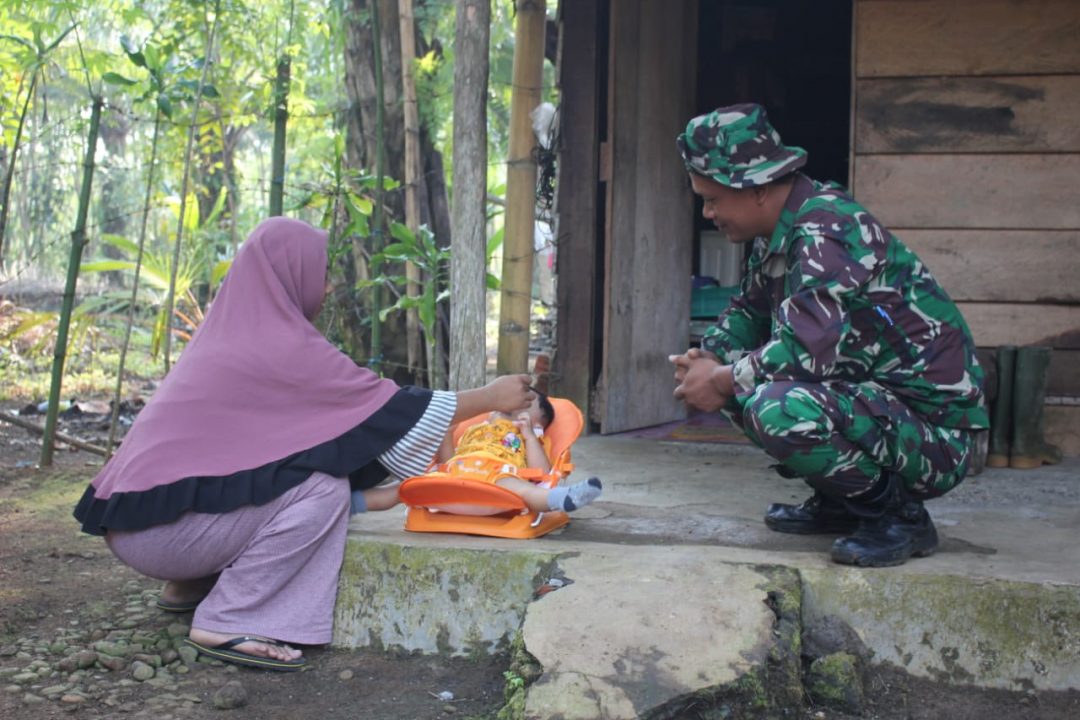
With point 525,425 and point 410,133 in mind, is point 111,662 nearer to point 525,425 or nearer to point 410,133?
point 525,425

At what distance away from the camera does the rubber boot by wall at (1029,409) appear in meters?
4.55

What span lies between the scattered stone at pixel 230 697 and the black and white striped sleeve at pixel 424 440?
78 centimetres

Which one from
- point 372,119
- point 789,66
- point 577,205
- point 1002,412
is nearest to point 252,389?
point 577,205

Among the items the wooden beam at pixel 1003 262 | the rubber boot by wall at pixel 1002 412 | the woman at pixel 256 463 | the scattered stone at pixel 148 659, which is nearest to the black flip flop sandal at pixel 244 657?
the woman at pixel 256 463

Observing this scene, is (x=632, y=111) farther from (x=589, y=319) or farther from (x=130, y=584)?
(x=130, y=584)

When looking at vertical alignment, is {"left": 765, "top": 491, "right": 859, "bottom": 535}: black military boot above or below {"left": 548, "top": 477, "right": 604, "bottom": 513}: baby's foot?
below

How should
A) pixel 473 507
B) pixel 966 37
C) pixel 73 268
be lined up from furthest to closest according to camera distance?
pixel 73 268
pixel 966 37
pixel 473 507

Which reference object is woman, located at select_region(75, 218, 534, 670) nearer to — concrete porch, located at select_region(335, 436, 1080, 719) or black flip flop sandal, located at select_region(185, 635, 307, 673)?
black flip flop sandal, located at select_region(185, 635, 307, 673)

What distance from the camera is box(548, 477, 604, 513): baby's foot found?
316 cm

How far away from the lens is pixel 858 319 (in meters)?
3.04

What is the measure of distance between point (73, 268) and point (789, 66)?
561cm

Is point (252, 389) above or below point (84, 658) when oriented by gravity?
above

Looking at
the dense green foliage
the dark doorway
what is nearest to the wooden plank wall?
the dense green foliage

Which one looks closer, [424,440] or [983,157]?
[424,440]
